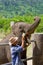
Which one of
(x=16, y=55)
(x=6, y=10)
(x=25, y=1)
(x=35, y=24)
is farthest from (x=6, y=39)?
(x=25, y=1)

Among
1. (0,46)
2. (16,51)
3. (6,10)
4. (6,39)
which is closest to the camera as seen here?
(16,51)

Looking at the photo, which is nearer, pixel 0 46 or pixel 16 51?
pixel 16 51

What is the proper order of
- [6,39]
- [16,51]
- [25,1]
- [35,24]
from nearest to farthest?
[16,51] → [35,24] → [6,39] → [25,1]

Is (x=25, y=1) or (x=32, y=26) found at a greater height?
(x=32, y=26)

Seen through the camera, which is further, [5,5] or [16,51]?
[5,5]

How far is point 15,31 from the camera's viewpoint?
15.8ft

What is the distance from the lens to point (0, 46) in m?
3.87

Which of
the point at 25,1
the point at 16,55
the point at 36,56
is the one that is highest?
the point at 16,55

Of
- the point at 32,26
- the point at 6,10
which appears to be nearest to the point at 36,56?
the point at 32,26

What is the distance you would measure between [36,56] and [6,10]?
256 ft

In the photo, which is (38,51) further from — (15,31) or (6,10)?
(6,10)

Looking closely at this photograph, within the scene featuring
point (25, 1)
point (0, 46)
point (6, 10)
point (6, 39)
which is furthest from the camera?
point (25, 1)

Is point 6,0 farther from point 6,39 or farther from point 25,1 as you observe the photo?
point 6,39

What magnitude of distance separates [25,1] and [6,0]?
6.96m
